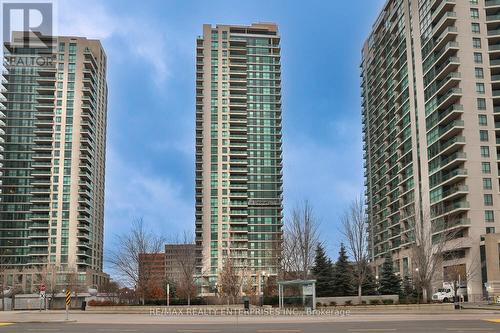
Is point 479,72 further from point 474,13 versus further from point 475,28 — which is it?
point 474,13

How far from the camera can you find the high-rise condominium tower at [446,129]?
8662 centimetres

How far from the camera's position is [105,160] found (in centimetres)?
18450

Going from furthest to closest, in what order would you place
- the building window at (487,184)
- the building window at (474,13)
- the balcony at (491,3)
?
the balcony at (491,3), the building window at (474,13), the building window at (487,184)

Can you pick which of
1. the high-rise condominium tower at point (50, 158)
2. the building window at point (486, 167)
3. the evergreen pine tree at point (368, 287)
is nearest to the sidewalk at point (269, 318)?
the evergreen pine tree at point (368, 287)

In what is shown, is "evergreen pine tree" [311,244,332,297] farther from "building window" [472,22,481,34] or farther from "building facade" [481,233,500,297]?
"building window" [472,22,481,34]

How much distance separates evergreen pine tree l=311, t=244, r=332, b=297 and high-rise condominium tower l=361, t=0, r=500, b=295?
19455mm

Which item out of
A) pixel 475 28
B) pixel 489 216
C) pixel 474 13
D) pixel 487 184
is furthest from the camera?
pixel 474 13

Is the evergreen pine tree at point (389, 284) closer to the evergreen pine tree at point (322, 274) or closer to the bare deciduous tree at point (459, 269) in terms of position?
the evergreen pine tree at point (322, 274)

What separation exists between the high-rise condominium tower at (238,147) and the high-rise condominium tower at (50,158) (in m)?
32.6

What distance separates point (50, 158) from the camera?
152500 mm

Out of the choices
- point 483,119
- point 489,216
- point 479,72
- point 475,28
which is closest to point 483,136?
point 483,119

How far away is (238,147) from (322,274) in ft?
329

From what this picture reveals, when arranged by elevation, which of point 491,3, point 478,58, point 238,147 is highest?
point 491,3

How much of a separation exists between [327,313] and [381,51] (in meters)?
102
